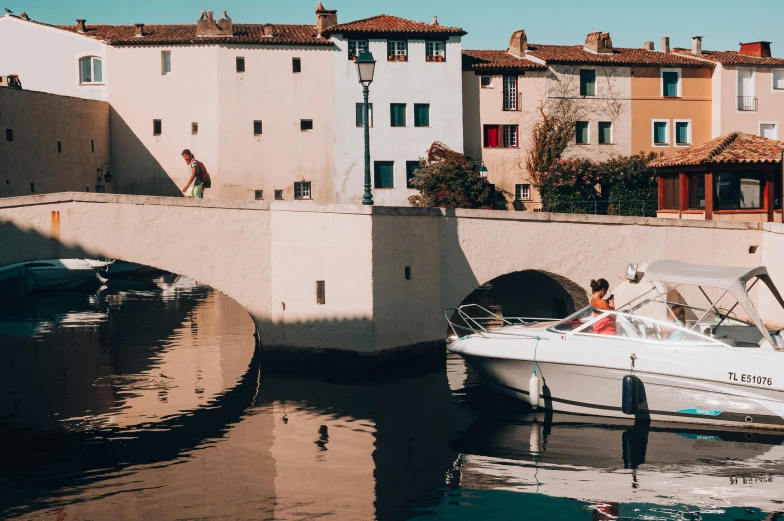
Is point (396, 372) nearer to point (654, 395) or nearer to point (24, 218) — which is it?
point (654, 395)

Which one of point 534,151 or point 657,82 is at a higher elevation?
point 657,82

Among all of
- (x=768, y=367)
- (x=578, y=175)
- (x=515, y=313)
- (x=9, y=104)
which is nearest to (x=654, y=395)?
(x=768, y=367)

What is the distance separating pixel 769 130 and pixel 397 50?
75.3 ft

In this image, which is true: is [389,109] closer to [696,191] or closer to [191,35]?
[191,35]

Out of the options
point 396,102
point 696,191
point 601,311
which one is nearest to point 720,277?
point 601,311

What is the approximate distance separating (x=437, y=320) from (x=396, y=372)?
2.47 metres

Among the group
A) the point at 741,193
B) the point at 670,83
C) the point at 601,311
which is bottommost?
the point at 601,311

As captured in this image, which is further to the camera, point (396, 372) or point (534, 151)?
point (534, 151)

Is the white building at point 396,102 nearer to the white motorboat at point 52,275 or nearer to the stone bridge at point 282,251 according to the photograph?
the white motorboat at point 52,275

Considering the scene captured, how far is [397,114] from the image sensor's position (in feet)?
188

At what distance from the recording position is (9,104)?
139 feet

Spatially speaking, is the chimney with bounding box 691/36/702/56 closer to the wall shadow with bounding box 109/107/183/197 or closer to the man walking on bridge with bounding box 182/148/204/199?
the wall shadow with bounding box 109/107/183/197

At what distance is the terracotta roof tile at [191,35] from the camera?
54.6 m

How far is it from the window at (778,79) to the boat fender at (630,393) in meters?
45.4
